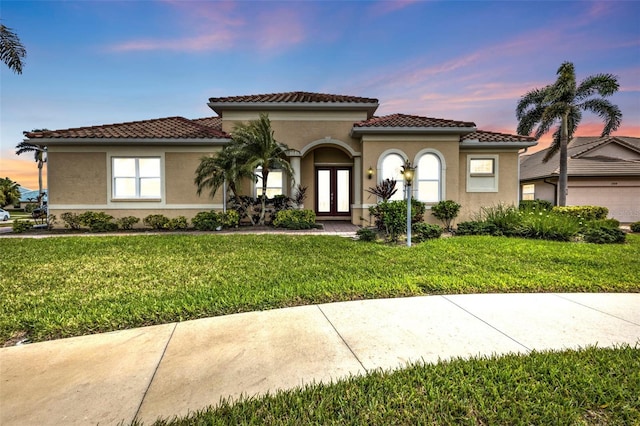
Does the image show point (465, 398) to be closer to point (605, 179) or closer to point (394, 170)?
point (394, 170)

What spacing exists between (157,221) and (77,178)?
3956 millimetres

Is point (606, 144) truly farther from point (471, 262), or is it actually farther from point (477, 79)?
point (471, 262)

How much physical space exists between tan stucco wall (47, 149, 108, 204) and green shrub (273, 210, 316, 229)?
7.53m

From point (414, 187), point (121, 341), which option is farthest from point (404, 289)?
point (414, 187)

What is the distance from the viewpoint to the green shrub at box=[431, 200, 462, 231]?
42.9ft

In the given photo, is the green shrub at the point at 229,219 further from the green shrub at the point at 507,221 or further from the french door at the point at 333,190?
the green shrub at the point at 507,221

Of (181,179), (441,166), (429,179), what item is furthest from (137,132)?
(441,166)

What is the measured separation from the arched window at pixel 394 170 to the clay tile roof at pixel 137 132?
703cm

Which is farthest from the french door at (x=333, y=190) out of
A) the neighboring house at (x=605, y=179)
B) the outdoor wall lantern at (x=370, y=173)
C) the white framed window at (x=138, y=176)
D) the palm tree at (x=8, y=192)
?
the palm tree at (x=8, y=192)

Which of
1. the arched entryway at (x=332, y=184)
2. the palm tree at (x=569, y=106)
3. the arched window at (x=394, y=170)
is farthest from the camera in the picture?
the palm tree at (x=569, y=106)

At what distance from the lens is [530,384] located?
251 cm

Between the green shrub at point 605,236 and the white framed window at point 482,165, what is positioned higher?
the white framed window at point 482,165

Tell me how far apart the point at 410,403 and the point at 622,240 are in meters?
12.0

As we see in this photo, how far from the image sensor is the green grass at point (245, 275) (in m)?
4.14
